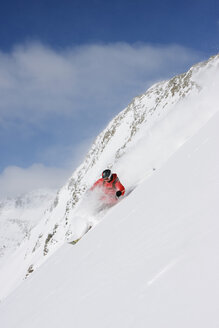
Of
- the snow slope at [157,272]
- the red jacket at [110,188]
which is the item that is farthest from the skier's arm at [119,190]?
the snow slope at [157,272]

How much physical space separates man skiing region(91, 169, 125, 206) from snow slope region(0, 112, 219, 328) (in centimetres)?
493

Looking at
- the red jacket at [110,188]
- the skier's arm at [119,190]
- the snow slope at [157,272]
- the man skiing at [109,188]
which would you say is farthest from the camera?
the red jacket at [110,188]

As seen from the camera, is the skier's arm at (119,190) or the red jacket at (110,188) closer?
the skier's arm at (119,190)

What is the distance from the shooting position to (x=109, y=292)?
3.22m

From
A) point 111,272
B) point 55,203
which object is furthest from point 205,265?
point 55,203

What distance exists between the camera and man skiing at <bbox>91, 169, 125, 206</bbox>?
34.9ft

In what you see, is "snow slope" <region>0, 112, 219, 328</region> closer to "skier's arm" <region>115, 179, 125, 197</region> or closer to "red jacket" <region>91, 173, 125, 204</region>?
"skier's arm" <region>115, 179, 125, 197</region>

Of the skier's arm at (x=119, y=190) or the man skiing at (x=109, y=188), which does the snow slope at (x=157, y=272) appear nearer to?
A: the skier's arm at (x=119, y=190)

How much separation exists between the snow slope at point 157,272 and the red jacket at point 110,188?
509 cm

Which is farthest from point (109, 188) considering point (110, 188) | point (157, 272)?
point (157, 272)

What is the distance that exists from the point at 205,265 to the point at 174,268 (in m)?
0.38

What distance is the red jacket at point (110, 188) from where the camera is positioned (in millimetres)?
10797

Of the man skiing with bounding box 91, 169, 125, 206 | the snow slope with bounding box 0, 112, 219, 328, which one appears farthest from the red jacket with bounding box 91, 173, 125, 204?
the snow slope with bounding box 0, 112, 219, 328

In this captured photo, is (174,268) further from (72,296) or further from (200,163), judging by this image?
(200,163)
